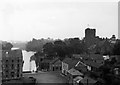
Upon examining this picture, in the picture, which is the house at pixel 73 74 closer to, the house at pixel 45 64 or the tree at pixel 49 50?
the house at pixel 45 64

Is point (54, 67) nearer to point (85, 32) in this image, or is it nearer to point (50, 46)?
point (50, 46)

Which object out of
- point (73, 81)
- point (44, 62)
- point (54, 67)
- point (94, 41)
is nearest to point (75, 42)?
point (94, 41)

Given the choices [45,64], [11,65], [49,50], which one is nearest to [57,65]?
[45,64]

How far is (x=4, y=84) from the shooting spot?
56.7 ft

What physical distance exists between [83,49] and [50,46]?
843 cm

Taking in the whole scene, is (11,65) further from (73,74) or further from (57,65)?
(57,65)

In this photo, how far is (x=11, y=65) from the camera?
21031mm

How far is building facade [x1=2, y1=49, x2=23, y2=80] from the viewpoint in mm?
20688

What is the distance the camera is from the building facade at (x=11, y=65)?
20688 mm

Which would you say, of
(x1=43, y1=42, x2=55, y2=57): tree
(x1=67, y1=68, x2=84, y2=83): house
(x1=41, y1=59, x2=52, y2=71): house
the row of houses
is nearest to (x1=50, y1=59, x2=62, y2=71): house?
the row of houses

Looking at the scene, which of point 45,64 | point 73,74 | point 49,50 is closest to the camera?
point 73,74

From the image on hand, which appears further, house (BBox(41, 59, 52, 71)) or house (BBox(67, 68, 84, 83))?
house (BBox(41, 59, 52, 71))

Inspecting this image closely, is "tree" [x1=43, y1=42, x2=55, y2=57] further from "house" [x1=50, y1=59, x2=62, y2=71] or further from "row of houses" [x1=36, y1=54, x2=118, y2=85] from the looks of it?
"house" [x1=50, y1=59, x2=62, y2=71]

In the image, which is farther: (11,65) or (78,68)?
(78,68)
